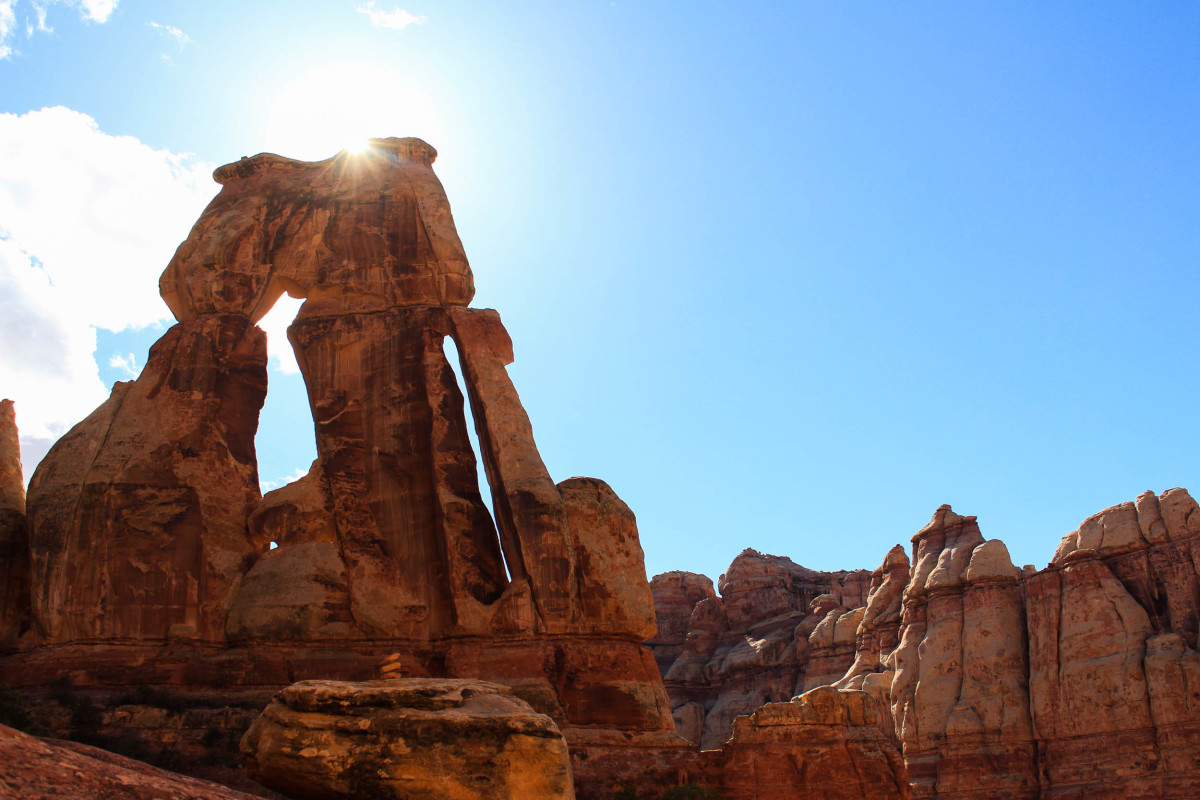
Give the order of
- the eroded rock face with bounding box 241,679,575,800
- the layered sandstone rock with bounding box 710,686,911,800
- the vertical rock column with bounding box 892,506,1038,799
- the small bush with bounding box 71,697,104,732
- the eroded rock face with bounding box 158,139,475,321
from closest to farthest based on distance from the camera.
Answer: the eroded rock face with bounding box 241,679,575,800 → the small bush with bounding box 71,697,104,732 → the layered sandstone rock with bounding box 710,686,911,800 → the eroded rock face with bounding box 158,139,475,321 → the vertical rock column with bounding box 892,506,1038,799

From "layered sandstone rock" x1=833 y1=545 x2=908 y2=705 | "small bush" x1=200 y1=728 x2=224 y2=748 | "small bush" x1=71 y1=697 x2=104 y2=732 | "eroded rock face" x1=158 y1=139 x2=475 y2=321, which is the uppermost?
"eroded rock face" x1=158 y1=139 x2=475 y2=321

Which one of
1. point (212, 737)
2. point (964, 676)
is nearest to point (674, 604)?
point (964, 676)

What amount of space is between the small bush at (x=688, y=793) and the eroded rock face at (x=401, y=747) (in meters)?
6.11

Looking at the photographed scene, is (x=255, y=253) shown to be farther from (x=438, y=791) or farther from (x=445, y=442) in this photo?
(x=438, y=791)

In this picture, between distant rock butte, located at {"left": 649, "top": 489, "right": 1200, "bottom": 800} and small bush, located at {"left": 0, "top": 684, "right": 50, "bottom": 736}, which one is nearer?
small bush, located at {"left": 0, "top": 684, "right": 50, "bottom": 736}

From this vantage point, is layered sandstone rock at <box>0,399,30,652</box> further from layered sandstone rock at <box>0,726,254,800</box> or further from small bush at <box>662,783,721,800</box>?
small bush at <box>662,783,721,800</box>

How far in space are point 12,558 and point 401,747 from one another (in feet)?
45.7

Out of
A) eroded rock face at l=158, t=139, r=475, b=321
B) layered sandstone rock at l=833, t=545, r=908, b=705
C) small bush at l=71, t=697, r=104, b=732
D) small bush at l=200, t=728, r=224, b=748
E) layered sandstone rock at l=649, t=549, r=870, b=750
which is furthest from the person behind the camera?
layered sandstone rock at l=649, t=549, r=870, b=750

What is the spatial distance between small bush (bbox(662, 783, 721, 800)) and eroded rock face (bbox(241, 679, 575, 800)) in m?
6.11

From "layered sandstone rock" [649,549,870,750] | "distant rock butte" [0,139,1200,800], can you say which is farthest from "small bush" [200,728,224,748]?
"layered sandstone rock" [649,549,870,750]

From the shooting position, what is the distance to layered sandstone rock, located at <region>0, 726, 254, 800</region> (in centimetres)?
895

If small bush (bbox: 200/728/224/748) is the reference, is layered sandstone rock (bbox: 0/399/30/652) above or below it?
above

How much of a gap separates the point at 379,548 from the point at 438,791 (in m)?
11.2

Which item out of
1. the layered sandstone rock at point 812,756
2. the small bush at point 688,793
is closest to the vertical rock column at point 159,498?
the small bush at point 688,793
